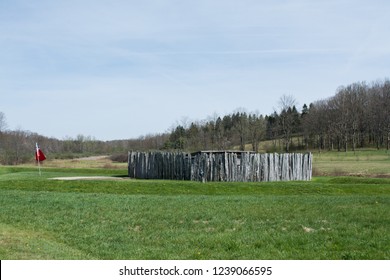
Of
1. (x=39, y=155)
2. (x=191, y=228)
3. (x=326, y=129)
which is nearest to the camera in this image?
(x=191, y=228)

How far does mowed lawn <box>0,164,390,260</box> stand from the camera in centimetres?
930

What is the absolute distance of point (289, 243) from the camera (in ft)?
32.5

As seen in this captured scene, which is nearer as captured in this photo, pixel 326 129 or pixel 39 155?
pixel 39 155

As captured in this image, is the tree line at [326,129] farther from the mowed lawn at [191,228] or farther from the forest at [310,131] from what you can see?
the mowed lawn at [191,228]

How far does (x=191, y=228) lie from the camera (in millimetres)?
12164

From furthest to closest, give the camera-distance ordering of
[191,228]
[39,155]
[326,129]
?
[326,129] → [39,155] → [191,228]

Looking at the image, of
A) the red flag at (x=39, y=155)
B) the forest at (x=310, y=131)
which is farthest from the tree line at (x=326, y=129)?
the red flag at (x=39, y=155)

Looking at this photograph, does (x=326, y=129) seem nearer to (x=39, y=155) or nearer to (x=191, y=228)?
(x=39, y=155)

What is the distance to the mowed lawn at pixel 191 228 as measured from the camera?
30.5 ft

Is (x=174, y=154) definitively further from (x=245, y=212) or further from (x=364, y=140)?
(x=364, y=140)

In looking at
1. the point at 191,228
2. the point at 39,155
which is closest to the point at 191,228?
the point at 191,228

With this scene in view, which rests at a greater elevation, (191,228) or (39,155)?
(39,155)

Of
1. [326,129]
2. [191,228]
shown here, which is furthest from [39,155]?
[326,129]
